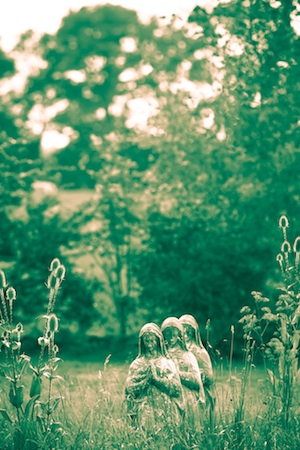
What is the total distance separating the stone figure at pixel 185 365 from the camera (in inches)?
174

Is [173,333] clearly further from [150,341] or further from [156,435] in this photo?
[156,435]

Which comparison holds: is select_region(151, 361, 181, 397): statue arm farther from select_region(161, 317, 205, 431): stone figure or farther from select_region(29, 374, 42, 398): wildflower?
select_region(29, 374, 42, 398): wildflower

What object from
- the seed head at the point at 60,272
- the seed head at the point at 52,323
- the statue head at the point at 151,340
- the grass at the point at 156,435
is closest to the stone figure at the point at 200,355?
the grass at the point at 156,435

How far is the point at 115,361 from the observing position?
8.19 metres

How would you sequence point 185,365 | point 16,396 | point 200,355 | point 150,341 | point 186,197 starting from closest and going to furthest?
point 16,396, point 150,341, point 185,365, point 200,355, point 186,197

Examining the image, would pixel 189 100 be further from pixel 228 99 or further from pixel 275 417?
pixel 275 417

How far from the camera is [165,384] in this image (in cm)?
425

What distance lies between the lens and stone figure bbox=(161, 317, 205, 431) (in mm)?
4414

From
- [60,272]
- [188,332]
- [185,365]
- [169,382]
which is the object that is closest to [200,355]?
[188,332]

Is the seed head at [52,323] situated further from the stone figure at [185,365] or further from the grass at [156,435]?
the stone figure at [185,365]

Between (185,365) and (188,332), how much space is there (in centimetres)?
35

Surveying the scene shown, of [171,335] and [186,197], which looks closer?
[171,335]

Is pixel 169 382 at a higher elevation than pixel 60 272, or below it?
below

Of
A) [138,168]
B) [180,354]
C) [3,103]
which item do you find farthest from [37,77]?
[180,354]
